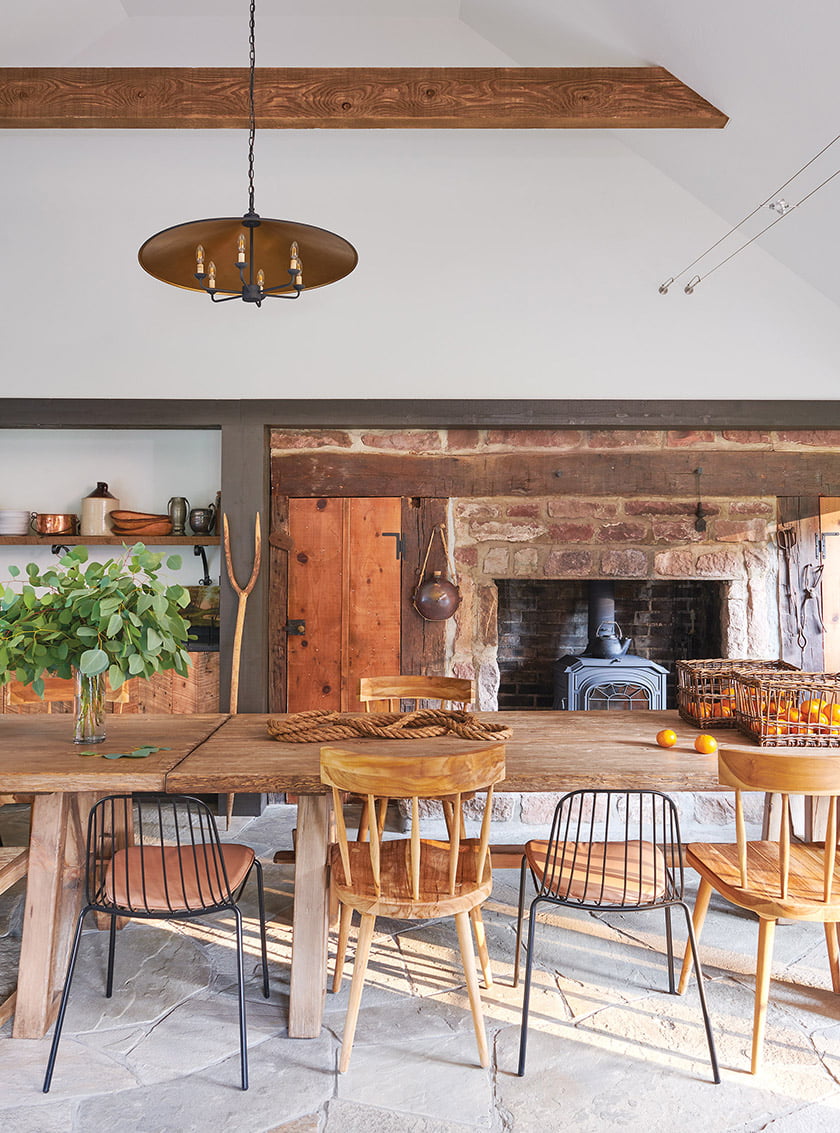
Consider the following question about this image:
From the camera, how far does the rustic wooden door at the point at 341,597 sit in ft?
14.7

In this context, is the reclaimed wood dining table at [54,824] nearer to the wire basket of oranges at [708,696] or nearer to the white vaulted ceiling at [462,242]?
the wire basket of oranges at [708,696]

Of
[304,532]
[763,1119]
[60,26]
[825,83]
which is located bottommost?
[763,1119]

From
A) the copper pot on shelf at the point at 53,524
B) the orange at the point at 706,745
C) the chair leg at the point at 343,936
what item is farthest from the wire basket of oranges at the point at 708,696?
the copper pot on shelf at the point at 53,524

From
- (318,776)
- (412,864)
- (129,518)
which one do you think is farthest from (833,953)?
(129,518)

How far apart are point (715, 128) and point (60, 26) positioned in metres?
3.13

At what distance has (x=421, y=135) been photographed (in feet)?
14.1

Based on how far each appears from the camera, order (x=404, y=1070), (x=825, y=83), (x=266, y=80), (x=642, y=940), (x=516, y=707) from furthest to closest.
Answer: (x=516, y=707) → (x=266, y=80) → (x=825, y=83) → (x=642, y=940) → (x=404, y=1070)

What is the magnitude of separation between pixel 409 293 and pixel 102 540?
221cm

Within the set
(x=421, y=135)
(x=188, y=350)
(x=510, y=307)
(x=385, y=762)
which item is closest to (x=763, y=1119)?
(x=385, y=762)

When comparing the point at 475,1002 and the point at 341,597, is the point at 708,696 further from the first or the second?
the point at 341,597

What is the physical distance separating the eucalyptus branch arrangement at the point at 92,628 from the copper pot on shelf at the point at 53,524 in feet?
7.62

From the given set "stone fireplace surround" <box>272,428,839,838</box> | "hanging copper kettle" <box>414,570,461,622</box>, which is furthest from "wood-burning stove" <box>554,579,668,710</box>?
"hanging copper kettle" <box>414,570,461,622</box>

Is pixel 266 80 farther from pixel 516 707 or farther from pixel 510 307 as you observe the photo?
pixel 516 707

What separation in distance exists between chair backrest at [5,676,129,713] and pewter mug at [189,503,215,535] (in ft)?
3.46
